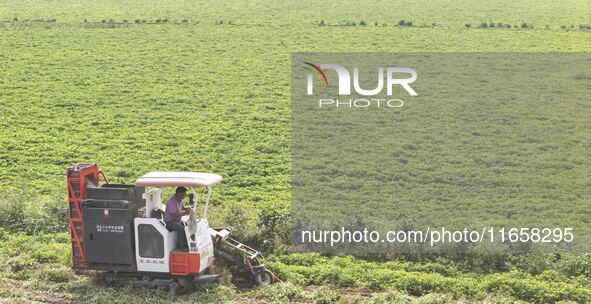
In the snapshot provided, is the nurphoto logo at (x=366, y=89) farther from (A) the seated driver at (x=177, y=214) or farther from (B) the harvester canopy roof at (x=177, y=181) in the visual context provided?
(A) the seated driver at (x=177, y=214)

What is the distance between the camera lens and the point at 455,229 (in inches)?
803

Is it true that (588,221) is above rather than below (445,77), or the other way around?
below

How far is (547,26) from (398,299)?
4585cm

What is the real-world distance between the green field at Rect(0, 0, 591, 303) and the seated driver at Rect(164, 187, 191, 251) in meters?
1.20

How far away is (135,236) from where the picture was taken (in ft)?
52.5

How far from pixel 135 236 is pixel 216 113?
17759mm

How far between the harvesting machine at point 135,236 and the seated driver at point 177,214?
110 millimetres

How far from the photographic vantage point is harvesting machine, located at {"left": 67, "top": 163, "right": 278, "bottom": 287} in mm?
15945

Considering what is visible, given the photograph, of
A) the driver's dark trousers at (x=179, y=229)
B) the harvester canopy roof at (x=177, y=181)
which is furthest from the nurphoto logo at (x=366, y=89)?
the driver's dark trousers at (x=179, y=229)

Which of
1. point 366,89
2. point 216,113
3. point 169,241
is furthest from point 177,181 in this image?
point 366,89

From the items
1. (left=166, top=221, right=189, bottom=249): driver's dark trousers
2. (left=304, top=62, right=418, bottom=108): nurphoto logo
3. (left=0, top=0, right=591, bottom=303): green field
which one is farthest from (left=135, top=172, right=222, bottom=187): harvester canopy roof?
(left=304, top=62, right=418, bottom=108): nurphoto logo

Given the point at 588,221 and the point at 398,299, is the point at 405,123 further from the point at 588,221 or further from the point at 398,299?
the point at 398,299

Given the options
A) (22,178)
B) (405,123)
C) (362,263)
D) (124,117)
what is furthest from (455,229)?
(124,117)

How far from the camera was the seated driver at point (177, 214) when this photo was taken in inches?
634
